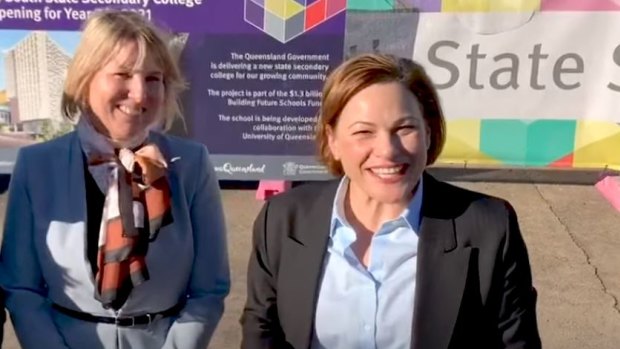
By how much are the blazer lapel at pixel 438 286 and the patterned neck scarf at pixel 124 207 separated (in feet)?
2.23

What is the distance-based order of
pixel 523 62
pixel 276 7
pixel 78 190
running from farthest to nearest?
pixel 523 62, pixel 276 7, pixel 78 190

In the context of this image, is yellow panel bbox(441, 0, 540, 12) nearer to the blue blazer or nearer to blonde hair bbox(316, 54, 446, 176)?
the blue blazer

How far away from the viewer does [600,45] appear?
6.17 metres

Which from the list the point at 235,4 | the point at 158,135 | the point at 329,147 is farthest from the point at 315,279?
the point at 235,4

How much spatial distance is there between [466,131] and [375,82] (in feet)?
14.3

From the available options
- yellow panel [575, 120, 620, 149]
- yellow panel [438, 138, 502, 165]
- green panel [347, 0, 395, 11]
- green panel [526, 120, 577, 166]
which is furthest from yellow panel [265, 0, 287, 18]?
yellow panel [575, 120, 620, 149]

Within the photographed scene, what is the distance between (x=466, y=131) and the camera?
6.36 metres

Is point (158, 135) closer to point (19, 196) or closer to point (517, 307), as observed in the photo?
point (19, 196)

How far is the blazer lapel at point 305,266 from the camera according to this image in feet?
7.09

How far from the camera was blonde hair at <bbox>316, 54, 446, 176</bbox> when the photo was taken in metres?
2.11

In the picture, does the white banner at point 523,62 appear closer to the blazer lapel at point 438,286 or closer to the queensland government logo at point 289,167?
the queensland government logo at point 289,167

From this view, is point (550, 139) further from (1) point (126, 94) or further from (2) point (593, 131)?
(1) point (126, 94)

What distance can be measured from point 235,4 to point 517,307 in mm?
4051

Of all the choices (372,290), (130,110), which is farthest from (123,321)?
(372,290)
